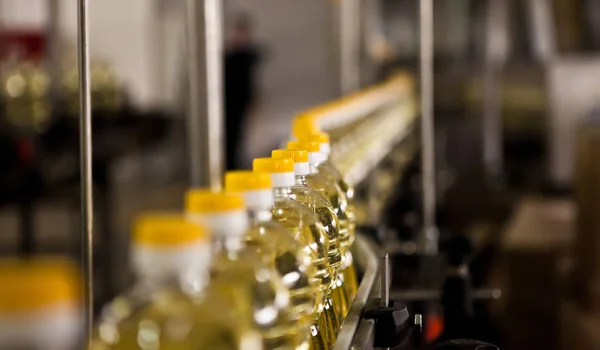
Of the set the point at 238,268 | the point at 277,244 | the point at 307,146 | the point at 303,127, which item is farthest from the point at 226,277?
the point at 303,127

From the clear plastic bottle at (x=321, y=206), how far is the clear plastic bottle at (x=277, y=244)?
10 cm

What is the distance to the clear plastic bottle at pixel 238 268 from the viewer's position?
54cm

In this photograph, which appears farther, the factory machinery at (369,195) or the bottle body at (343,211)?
the bottle body at (343,211)

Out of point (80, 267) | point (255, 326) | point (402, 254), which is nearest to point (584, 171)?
A: point (402, 254)

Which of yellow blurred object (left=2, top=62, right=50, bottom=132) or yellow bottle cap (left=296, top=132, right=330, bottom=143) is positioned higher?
yellow blurred object (left=2, top=62, right=50, bottom=132)

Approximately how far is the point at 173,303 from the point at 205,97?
0.36 metres

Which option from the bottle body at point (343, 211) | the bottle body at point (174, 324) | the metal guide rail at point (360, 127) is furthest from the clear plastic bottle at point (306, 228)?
the metal guide rail at point (360, 127)

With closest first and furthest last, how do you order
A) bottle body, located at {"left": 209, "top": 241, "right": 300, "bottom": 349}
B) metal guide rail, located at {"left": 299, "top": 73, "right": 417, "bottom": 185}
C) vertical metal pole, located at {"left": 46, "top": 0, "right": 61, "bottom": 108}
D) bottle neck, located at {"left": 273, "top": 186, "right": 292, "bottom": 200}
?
1. bottle body, located at {"left": 209, "top": 241, "right": 300, "bottom": 349}
2. bottle neck, located at {"left": 273, "top": 186, "right": 292, "bottom": 200}
3. metal guide rail, located at {"left": 299, "top": 73, "right": 417, "bottom": 185}
4. vertical metal pole, located at {"left": 46, "top": 0, "right": 61, "bottom": 108}

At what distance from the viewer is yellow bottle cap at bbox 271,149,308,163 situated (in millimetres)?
808

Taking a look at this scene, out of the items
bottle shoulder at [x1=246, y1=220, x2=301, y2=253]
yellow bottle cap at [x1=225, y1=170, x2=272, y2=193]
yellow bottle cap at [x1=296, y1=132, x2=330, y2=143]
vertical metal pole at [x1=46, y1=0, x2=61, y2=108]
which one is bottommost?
bottle shoulder at [x1=246, y1=220, x2=301, y2=253]

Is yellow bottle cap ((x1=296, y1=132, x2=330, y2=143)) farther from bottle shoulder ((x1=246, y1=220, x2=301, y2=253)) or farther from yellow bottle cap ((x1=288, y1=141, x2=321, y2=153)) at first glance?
bottle shoulder ((x1=246, y1=220, x2=301, y2=253))

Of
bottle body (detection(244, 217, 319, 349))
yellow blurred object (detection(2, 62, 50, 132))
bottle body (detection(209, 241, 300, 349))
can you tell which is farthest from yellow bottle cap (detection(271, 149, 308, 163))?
yellow blurred object (detection(2, 62, 50, 132))

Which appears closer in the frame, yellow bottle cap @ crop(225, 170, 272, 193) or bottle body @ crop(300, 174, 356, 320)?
yellow bottle cap @ crop(225, 170, 272, 193)

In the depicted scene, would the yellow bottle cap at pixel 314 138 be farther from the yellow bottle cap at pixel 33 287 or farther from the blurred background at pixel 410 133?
the blurred background at pixel 410 133
